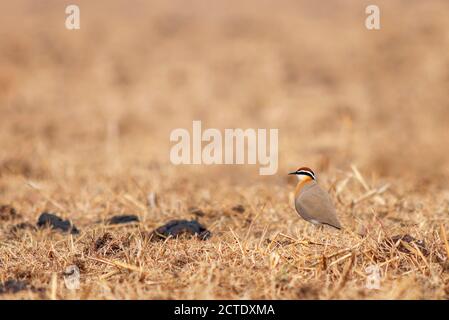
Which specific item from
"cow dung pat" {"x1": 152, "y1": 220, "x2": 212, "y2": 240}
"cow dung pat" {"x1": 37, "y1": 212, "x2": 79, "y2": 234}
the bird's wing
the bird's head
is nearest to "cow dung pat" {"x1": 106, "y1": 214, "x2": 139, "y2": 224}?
"cow dung pat" {"x1": 37, "y1": 212, "x2": 79, "y2": 234}

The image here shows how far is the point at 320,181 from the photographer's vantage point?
7.28 m

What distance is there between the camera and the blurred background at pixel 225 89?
9117 mm

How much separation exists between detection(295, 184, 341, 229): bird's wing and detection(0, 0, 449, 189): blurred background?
3.24 meters

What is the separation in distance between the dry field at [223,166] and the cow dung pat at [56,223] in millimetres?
125

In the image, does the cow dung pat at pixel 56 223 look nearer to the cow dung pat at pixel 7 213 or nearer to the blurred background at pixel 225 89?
the cow dung pat at pixel 7 213

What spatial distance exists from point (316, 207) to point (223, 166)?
4.73 meters

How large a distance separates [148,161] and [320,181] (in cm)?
284

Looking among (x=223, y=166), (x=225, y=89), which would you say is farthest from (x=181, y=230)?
(x=225, y=89)

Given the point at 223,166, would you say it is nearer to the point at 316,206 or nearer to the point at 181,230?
the point at 181,230

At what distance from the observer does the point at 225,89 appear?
15.0 m

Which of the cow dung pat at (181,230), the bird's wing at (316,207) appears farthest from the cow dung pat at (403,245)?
the cow dung pat at (181,230)

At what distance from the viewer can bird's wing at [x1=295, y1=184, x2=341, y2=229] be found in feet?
14.7
